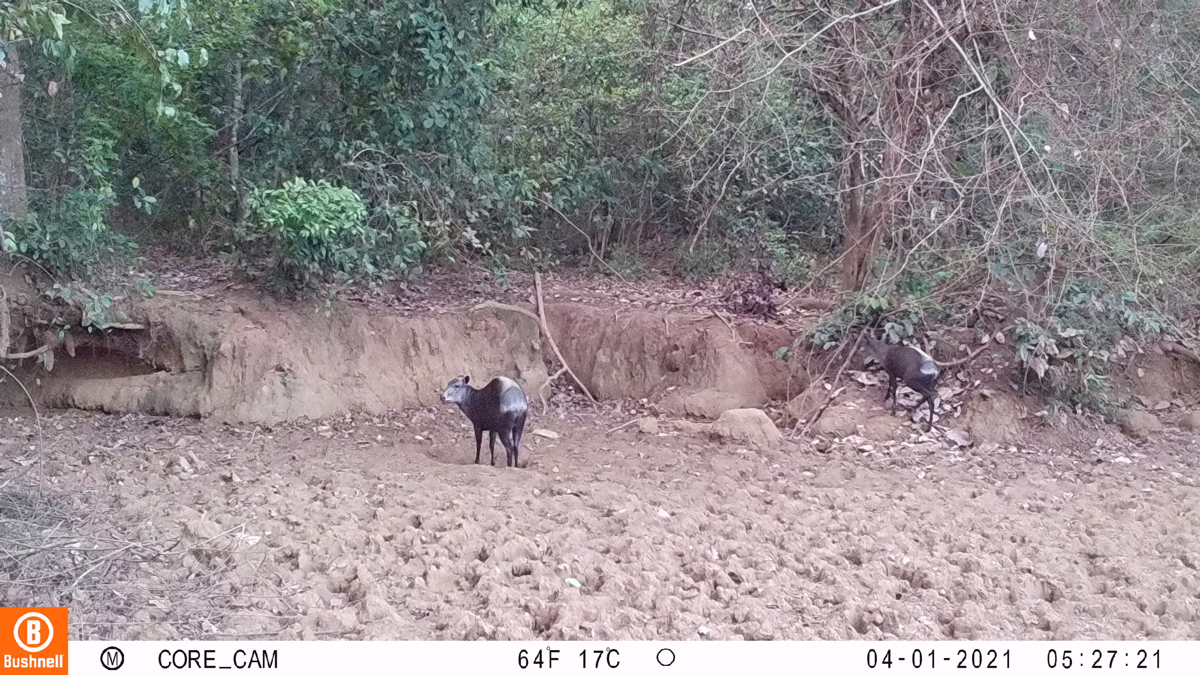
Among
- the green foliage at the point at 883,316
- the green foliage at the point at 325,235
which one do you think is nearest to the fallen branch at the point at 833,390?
the green foliage at the point at 883,316

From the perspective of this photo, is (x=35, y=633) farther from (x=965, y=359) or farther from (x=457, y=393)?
(x=965, y=359)

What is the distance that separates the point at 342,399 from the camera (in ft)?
28.1

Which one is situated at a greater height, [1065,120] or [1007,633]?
[1065,120]

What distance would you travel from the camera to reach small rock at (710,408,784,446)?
7660mm

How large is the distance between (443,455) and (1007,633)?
4.67m

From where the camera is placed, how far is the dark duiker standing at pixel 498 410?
23.6 ft

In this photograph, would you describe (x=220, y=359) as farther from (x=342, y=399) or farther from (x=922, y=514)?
(x=922, y=514)

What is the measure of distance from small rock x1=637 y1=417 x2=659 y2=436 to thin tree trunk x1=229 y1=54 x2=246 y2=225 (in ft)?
13.9

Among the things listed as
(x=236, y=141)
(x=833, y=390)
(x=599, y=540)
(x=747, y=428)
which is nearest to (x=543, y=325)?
(x=747, y=428)

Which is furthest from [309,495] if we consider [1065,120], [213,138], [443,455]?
[1065,120]

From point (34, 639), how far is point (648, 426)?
204 inches

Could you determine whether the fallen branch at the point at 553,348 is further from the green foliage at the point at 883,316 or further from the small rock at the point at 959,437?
the small rock at the point at 959,437

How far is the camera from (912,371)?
7.94m
